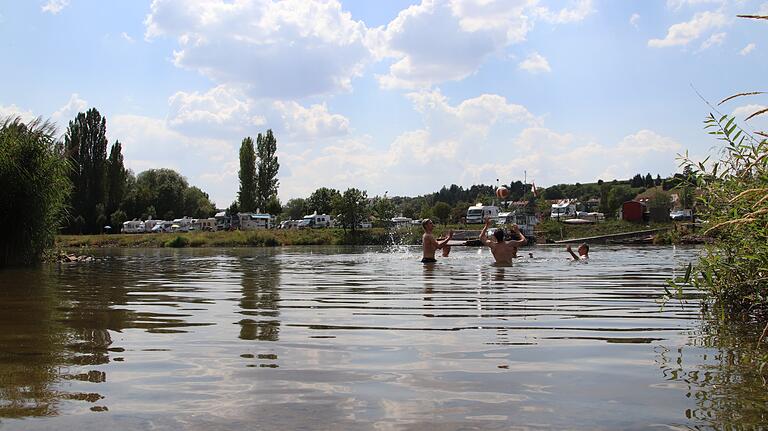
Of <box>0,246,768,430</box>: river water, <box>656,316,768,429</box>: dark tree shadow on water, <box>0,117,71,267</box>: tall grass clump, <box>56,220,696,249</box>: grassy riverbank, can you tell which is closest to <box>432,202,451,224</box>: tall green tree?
<box>56,220,696,249</box>: grassy riverbank

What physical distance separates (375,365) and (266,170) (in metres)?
92.4

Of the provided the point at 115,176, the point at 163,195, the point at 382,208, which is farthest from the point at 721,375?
the point at 163,195

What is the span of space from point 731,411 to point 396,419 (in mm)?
2088

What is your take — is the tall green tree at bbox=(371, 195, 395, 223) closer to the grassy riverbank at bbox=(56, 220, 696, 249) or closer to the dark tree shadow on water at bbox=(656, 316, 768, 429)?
the grassy riverbank at bbox=(56, 220, 696, 249)

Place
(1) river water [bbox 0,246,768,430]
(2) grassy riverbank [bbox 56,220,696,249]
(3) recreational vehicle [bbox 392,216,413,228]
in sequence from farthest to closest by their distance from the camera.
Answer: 1. (3) recreational vehicle [bbox 392,216,413,228]
2. (2) grassy riverbank [bbox 56,220,696,249]
3. (1) river water [bbox 0,246,768,430]

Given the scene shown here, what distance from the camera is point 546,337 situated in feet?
22.2

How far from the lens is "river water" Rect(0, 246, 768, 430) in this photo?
3.91 m

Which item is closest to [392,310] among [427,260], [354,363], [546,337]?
[546,337]

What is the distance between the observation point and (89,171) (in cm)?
8125

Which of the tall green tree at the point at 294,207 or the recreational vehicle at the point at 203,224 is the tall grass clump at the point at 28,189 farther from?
the tall green tree at the point at 294,207

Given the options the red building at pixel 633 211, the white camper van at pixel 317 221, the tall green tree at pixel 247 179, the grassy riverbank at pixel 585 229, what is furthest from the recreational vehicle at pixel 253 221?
the red building at pixel 633 211

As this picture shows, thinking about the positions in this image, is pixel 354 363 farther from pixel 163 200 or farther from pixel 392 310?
pixel 163 200

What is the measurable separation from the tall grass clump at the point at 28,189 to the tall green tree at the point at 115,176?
65.3m

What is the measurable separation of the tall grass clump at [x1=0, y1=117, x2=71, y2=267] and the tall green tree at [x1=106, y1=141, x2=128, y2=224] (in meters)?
65.3
